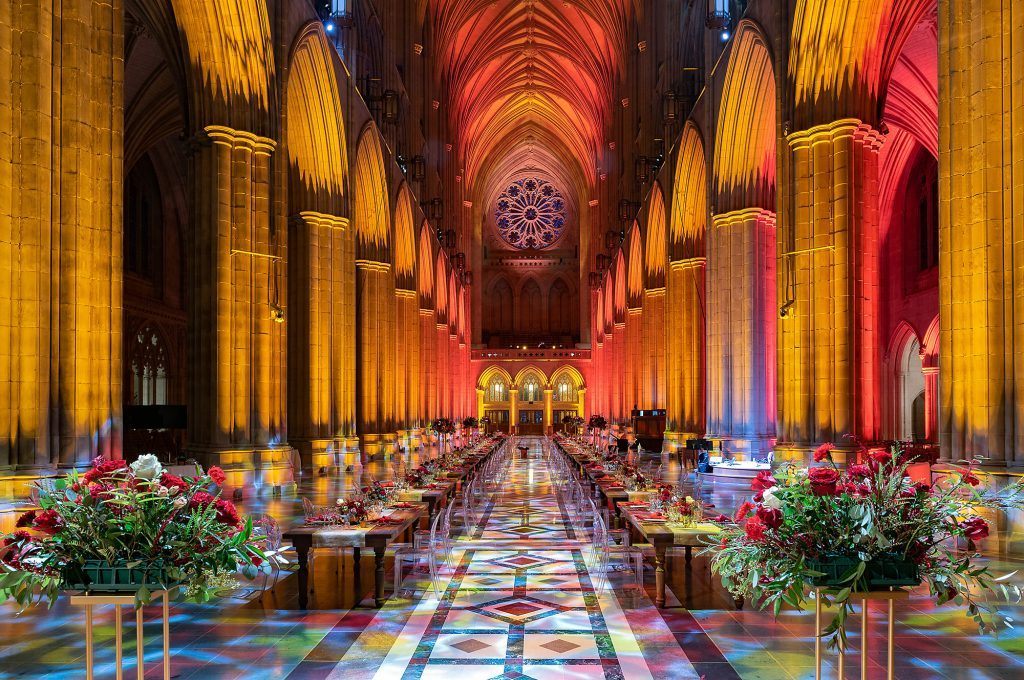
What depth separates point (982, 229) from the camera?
9.70 m

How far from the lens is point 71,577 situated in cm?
354

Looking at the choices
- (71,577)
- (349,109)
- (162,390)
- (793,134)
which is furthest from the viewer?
(162,390)

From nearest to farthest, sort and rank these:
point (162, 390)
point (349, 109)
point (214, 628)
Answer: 1. point (214, 628)
2. point (349, 109)
3. point (162, 390)

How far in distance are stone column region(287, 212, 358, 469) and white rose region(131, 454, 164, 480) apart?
56.4ft

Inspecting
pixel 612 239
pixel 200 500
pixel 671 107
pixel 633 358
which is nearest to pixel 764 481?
pixel 200 500

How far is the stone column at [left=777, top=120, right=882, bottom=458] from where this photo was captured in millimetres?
14805

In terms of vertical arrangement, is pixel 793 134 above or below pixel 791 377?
above

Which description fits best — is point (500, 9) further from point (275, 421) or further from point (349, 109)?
point (275, 421)

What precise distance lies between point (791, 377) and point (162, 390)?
25.8m

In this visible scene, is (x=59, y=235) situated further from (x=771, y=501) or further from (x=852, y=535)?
(x=852, y=535)

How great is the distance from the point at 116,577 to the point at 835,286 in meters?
13.8

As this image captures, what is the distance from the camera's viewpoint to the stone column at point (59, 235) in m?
9.16

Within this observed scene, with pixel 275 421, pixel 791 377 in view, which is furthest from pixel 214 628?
pixel 791 377

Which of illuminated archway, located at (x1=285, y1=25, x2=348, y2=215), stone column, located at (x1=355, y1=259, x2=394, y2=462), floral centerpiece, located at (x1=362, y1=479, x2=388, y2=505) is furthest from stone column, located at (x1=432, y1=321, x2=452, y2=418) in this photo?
floral centerpiece, located at (x1=362, y1=479, x2=388, y2=505)
